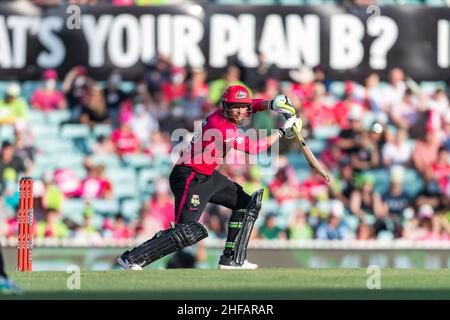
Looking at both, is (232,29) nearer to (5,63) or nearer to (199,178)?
(5,63)

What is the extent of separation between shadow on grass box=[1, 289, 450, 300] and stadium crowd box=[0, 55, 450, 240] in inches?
301

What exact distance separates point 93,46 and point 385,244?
18.9ft

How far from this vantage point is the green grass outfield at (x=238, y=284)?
34.0 feet

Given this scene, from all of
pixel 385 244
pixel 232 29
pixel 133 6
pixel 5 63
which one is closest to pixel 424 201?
pixel 385 244

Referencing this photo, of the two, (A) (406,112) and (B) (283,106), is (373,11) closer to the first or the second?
(A) (406,112)

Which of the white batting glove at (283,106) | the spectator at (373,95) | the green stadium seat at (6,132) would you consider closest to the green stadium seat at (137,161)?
the green stadium seat at (6,132)

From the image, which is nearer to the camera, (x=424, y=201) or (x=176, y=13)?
(x=424, y=201)

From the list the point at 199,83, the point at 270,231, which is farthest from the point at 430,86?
the point at 270,231

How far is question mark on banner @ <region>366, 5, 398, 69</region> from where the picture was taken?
66.1 ft

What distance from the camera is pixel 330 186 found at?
745 inches

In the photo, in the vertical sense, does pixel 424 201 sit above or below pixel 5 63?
below

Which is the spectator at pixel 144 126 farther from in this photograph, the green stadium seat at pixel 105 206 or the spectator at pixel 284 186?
the spectator at pixel 284 186

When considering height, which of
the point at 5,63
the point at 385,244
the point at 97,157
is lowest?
the point at 385,244

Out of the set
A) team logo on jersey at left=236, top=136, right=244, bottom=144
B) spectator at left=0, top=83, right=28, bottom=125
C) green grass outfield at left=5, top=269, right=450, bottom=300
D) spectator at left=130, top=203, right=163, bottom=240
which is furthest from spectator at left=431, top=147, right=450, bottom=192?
team logo on jersey at left=236, top=136, right=244, bottom=144
